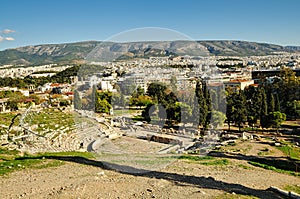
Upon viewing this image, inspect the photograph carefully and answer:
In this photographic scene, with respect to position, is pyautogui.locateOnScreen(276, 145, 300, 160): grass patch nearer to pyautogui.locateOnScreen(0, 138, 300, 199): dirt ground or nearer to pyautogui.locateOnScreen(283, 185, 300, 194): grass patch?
pyautogui.locateOnScreen(0, 138, 300, 199): dirt ground

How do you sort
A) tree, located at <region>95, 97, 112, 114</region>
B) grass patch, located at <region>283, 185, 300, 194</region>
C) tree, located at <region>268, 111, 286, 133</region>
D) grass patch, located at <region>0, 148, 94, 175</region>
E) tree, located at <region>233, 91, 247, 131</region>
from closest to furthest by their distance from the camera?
1. grass patch, located at <region>283, 185, 300, 194</region>
2. grass patch, located at <region>0, 148, 94, 175</region>
3. tree, located at <region>95, 97, 112, 114</region>
4. tree, located at <region>268, 111, 286, 133</region>
5. tree, located at <region>233, 91, 247, 131</region>

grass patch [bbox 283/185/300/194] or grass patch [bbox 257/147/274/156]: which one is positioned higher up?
grass patch [bbox 283/185/300/194]

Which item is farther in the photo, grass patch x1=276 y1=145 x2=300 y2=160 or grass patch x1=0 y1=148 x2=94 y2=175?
grass patch x1=276 y1=145 x2=300 y2=160

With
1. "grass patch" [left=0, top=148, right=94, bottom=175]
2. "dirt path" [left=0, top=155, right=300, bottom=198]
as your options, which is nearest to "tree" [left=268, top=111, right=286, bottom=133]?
"dirt path" [left=0, top=155, right=300, bottom=198]

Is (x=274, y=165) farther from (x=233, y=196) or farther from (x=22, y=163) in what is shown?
(x=22, y=163)

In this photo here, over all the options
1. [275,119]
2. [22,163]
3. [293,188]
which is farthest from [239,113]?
[22,163]

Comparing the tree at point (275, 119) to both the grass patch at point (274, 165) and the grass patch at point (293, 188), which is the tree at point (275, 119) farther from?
the grass patch at point (293, 188)

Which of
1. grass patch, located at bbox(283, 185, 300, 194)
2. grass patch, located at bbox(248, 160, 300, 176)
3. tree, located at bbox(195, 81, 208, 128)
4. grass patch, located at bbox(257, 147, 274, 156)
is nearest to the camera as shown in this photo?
grass patch, located at bbox(283, 185, 300, 194)

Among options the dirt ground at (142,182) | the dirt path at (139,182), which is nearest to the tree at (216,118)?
the dirt ground at (142,182)

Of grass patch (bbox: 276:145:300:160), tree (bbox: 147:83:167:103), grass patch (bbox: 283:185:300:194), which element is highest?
tree (bbox: 147:83:167:103)
